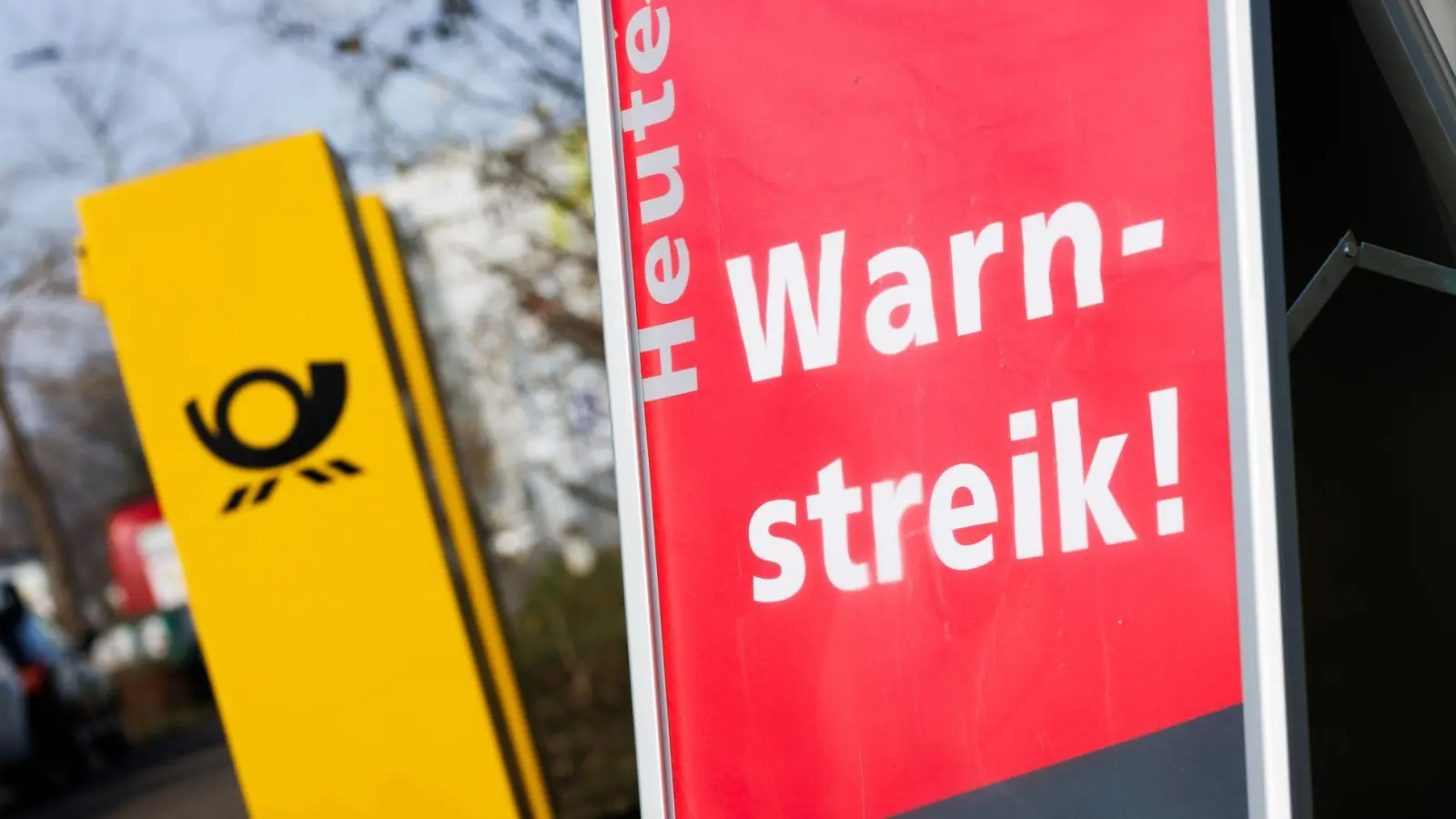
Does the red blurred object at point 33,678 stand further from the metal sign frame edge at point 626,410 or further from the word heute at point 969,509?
the word heute at point 969,509

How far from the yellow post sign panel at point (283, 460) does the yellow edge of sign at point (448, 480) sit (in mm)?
256

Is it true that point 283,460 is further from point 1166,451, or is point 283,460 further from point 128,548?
point 128,548

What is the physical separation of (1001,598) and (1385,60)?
1.15 m

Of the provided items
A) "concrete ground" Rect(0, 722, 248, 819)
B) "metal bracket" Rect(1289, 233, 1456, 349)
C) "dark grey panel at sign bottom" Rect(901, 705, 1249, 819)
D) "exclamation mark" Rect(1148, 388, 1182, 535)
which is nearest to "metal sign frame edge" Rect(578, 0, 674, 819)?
"dark grey panel at sign bottom" Rect(901, 705, 1249, 819)

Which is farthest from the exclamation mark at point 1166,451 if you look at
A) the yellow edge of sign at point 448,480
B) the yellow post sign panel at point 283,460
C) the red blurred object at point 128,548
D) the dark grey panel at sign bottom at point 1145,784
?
the red blurred object at point 128,548

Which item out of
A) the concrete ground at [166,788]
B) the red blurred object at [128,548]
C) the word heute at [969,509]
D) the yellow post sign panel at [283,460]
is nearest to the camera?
the word heute at [969,509]

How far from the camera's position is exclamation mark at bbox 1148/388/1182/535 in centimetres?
146

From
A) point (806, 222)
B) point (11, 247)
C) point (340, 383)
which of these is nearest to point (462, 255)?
point (340, 383)

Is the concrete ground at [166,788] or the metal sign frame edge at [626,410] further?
the concrete ground at [166,788]

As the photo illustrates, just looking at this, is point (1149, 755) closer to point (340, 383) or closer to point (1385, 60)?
point (1385, 60)

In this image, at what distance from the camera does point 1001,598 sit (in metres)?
1.60

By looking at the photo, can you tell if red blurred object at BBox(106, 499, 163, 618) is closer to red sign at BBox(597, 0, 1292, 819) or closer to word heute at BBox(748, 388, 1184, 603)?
red sign at BBox(597, 0, 1292, 819)

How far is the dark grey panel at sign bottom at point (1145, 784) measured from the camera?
4.66 ft

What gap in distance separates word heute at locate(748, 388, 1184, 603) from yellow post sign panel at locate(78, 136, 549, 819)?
263 centimetres
